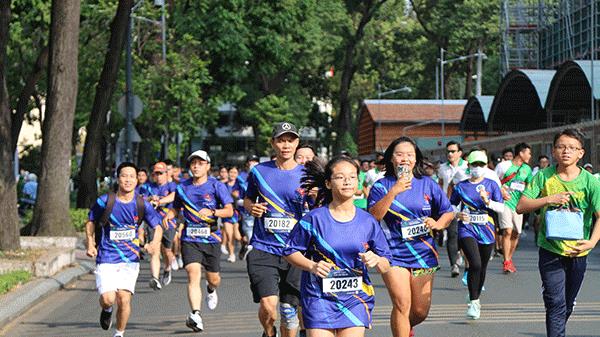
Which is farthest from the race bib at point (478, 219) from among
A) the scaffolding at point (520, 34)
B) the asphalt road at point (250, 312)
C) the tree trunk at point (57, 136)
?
the scaffolding at point (520, 34)

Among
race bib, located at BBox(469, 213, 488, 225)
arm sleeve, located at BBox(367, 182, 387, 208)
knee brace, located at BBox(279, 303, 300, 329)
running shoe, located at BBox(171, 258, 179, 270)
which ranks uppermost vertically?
arm sleeve, located at BBox(367, 182, 387, 208)

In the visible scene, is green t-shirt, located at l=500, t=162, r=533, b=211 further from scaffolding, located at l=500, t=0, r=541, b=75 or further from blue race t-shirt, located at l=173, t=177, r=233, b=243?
scaffolding, located at l=500, t=0, r=541, b=75

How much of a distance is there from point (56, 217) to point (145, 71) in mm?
19694

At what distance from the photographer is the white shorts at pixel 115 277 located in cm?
1202

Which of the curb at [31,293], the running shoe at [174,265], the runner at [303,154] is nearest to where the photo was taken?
the runner at [303,154]

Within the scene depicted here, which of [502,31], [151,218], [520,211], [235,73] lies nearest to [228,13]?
[235,73]

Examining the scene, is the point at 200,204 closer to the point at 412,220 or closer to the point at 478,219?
the point at 478,219

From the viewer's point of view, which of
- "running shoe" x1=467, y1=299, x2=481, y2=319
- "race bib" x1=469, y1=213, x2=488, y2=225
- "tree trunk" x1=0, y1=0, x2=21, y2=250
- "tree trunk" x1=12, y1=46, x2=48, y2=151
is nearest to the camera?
"running shoe" x1=467, y1=299, x2=481, y2=319

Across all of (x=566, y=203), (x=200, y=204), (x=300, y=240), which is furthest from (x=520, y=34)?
(x=300, y=240)

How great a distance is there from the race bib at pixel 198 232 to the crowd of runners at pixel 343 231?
1 cm

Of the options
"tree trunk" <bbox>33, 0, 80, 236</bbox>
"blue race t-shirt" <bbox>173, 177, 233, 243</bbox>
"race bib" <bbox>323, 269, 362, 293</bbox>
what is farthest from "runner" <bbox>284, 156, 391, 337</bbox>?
"tree trunk" <bbox>33, 0, 80, 236</bbox>

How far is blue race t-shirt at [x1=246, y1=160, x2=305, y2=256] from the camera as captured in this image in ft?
34.8

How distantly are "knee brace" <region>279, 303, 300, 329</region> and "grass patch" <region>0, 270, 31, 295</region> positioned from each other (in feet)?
20.3

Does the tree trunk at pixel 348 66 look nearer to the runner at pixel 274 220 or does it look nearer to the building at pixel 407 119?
the building at pixel 407 119
